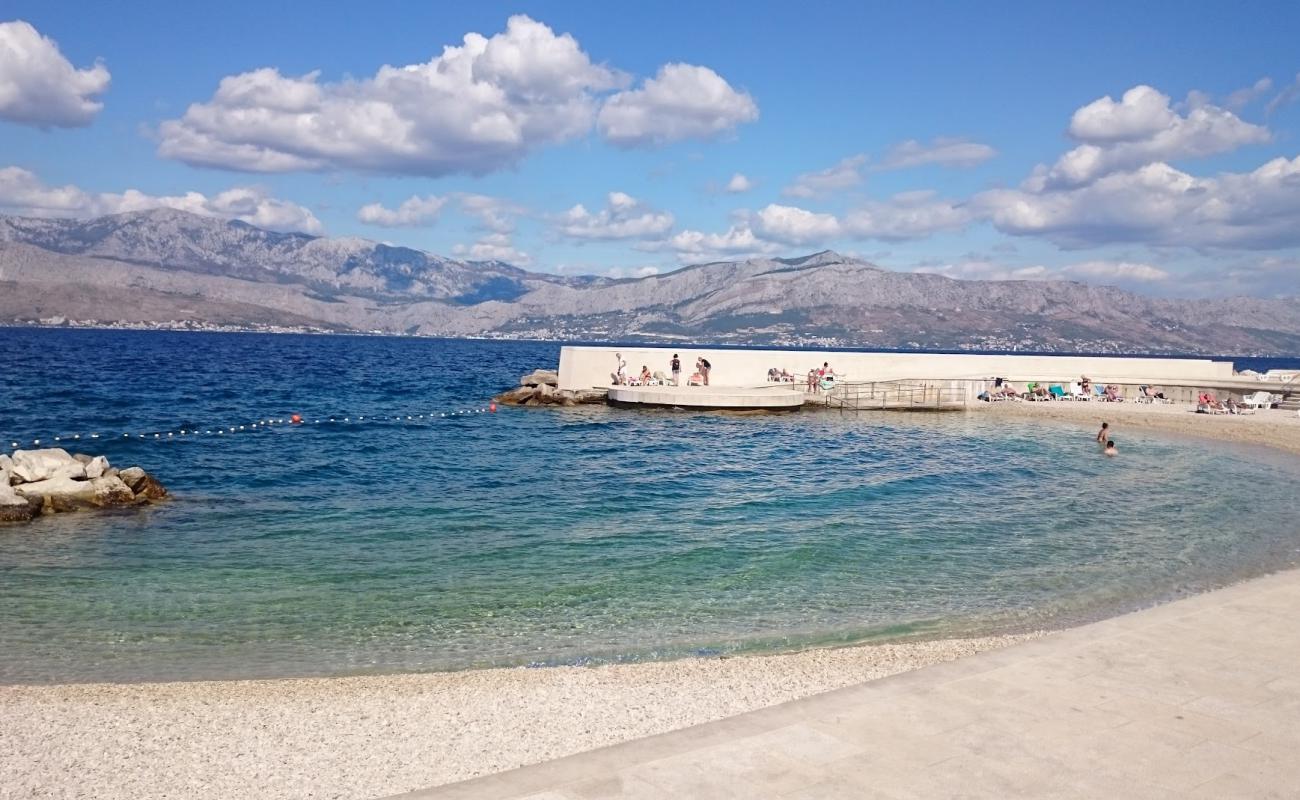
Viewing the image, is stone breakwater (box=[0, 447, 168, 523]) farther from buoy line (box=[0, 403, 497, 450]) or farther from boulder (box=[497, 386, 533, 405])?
boulder (box=[497, 386, 533, 405])

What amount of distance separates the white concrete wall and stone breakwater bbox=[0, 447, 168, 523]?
26.7 m

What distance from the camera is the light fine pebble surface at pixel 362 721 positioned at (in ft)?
23.9

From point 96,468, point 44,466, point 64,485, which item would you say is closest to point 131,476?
point 96,468

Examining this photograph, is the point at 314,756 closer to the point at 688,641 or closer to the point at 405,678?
the point at 405,678

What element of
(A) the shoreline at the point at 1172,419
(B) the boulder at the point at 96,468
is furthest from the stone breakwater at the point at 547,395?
(B) the boulder at the point at 96,468

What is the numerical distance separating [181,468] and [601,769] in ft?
78.5

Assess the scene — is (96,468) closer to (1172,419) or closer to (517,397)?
(517,397)

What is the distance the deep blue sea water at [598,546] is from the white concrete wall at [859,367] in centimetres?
1220

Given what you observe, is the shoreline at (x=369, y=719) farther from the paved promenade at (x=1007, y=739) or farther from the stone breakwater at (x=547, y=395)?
the stone breakwater at (x=547, y=395)

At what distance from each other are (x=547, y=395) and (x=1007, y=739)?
3928cm

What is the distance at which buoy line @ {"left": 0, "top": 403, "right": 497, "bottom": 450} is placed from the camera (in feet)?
106

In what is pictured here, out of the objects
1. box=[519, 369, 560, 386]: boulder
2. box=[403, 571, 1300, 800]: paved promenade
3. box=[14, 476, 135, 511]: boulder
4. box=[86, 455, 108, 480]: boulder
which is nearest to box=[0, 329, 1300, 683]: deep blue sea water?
box=[14, 476, 135, 511]: boulder

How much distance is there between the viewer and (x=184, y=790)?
23.2ft

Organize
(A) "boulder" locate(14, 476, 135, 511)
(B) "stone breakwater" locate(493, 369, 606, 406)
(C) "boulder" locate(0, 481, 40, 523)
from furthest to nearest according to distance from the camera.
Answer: (B) "stone breakwater" locate(493, 369, 606, 406), (A) "boulder" locate(14, 476, 135, 511), (C) "boulder" locate(0, 481, 40, 523)
